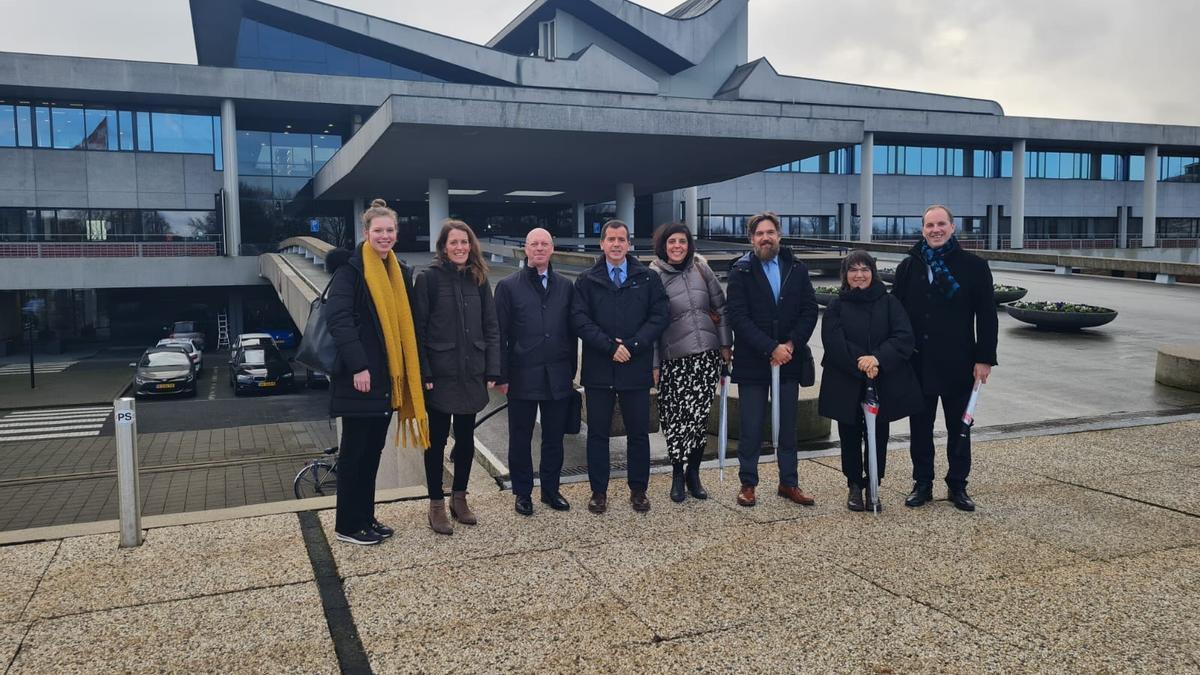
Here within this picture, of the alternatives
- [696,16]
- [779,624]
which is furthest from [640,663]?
[696,16]

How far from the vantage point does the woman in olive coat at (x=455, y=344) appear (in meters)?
5.43

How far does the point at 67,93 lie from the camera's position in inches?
1465

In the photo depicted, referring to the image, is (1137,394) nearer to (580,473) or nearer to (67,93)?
(580,473)

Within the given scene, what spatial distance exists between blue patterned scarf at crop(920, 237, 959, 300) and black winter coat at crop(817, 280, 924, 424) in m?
0.32

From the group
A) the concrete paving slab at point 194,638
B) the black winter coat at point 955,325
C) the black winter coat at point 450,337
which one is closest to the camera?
the concrete paving slab at point 194,638

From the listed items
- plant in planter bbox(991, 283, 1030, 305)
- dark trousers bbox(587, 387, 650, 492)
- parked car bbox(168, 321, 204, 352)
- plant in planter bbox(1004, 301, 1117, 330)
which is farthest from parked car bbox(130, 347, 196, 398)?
dark trousers bbox(587, 387, 650, 492)

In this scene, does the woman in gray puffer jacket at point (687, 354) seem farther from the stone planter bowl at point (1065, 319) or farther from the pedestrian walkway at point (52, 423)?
the pedestrian walkway at point (52, 423)

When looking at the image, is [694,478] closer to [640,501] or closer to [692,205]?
[640,501]

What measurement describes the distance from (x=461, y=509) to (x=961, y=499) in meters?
3.31

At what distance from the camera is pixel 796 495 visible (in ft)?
19.2

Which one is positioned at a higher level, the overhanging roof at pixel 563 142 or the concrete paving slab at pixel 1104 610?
the overhanging roof at pixel 563 142

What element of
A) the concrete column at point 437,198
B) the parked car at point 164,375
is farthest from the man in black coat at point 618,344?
the concrete column at point 437,198

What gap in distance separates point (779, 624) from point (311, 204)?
43256 mm

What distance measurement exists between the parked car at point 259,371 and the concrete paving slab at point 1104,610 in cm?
2439
